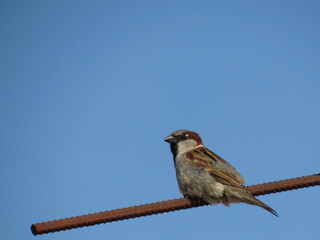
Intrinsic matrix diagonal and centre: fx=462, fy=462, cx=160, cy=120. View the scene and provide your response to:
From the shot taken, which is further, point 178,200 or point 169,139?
point 169,139

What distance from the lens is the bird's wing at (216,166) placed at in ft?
16.1

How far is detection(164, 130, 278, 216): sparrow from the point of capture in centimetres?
481

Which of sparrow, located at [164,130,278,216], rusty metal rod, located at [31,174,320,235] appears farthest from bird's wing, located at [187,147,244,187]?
rusty metal rod, located at [31,174,320,235]

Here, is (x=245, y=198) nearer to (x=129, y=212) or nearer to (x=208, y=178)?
(x=208, y=178)

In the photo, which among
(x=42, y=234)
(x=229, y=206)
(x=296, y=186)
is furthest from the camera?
(x=229, y=206)

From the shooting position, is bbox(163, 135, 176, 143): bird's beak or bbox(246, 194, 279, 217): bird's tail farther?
bbox(163, 135, 176, 143): bird's beak

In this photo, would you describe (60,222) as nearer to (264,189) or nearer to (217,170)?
(264,189)

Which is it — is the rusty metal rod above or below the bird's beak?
below

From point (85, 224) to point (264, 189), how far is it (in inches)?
43.6

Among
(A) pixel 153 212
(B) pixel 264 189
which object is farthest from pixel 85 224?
(B) pixel 264 189

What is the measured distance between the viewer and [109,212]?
9.29ft

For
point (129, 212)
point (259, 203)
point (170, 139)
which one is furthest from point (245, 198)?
point (129, 212)

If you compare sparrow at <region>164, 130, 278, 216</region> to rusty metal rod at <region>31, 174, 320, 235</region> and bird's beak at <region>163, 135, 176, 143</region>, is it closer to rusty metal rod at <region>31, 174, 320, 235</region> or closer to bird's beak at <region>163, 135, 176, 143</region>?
bird's beak at <region>163, 135, 176, 143</region>

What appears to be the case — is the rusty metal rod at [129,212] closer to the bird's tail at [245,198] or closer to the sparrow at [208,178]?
the bird's tail at [245,198]
